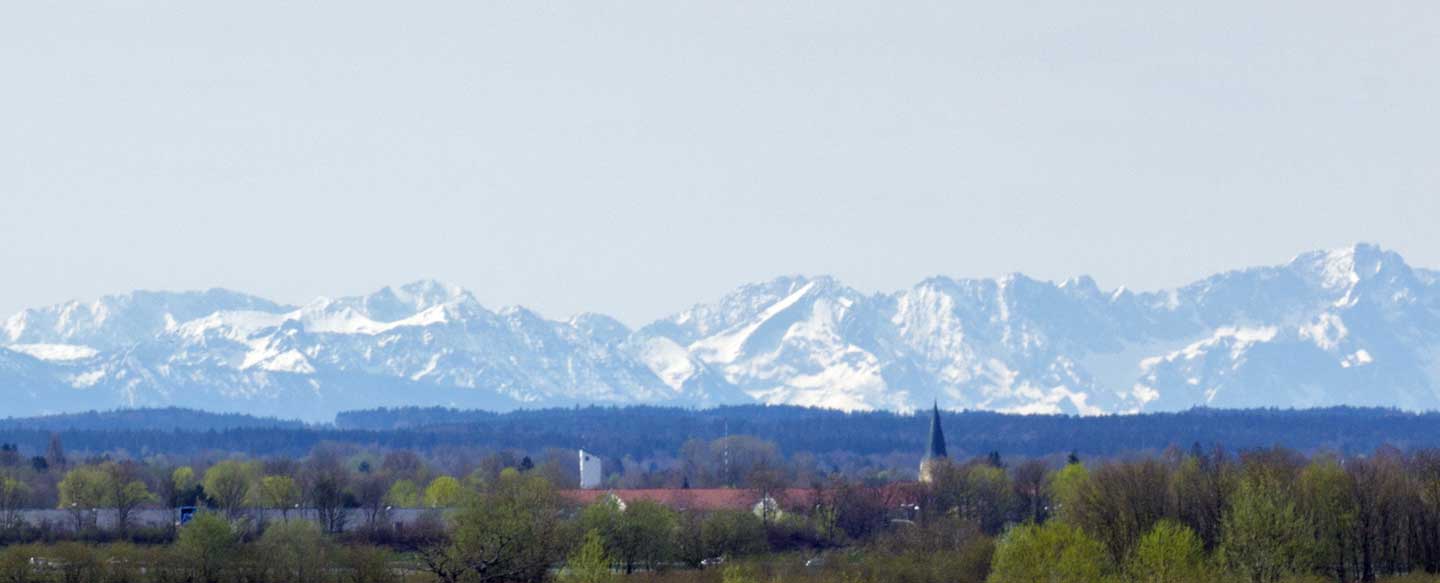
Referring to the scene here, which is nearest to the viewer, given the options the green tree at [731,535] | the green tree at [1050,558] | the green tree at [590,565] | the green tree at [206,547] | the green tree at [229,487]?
the green tree at [1050,558]

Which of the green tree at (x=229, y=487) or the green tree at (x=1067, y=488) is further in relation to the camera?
the green tree at (x=229, y=487)

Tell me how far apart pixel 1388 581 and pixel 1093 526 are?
11693mm

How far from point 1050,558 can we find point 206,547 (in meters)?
34.8

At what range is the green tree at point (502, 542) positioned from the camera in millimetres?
91562

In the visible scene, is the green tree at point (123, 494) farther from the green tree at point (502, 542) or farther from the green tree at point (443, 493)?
the green tree at point (502, 542)

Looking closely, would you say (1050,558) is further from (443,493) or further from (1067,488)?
(443,493)

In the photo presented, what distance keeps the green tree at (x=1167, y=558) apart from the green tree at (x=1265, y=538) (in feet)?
3.65

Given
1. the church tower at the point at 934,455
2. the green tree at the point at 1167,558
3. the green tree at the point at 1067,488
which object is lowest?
the green tree at the point at 1167,558

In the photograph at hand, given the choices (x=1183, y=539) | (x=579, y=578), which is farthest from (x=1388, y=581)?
(x=579, y=578)

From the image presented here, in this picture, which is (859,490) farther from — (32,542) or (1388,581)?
(1388,581)

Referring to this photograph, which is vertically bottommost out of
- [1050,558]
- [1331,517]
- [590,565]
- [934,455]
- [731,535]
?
[1050,558]

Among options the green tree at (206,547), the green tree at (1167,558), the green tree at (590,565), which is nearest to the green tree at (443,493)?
the green tree at (206,547)

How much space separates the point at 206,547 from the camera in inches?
4119

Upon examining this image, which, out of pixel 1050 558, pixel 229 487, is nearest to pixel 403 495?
pixel 229 487
